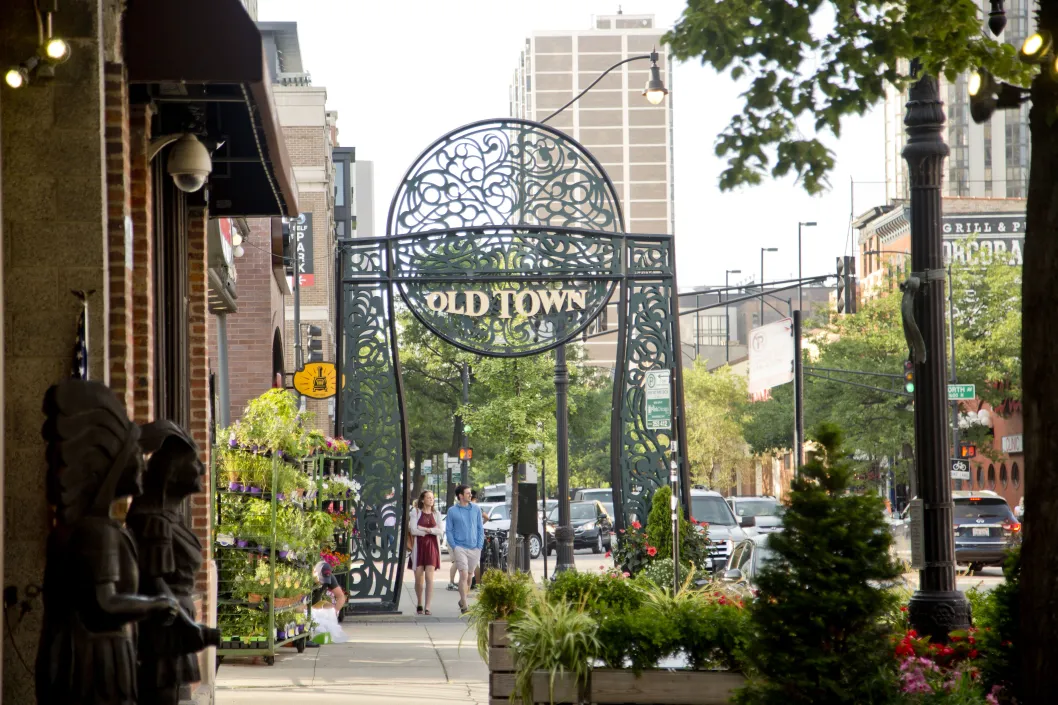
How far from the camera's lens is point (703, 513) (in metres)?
28.7

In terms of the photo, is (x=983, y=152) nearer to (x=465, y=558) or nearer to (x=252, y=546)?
(x=465, y=558)

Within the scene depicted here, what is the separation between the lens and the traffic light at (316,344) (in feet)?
→ 122

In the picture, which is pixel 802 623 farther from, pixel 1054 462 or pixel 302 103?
pixel 302 103

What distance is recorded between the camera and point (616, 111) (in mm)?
167375

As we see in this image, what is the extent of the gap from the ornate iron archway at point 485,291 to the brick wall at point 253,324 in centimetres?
615

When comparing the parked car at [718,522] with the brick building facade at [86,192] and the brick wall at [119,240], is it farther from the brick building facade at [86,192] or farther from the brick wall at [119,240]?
the brick wall at [119,240]

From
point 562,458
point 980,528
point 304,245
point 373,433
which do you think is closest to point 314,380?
point 562,458

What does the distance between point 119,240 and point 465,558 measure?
1349cm

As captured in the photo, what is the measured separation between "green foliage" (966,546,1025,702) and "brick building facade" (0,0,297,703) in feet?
15.5

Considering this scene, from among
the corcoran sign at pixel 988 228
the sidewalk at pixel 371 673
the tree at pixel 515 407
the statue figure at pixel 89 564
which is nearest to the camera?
the statue figure at pixel 89 564

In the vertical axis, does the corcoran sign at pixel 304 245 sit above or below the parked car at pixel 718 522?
above

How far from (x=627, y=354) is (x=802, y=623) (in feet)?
Answer: 43.8

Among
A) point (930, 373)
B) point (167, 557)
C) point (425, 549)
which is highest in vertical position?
point (930, 373)

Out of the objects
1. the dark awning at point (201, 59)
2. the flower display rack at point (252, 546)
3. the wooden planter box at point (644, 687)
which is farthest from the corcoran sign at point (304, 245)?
the wooden planter box at point (644, 687)
